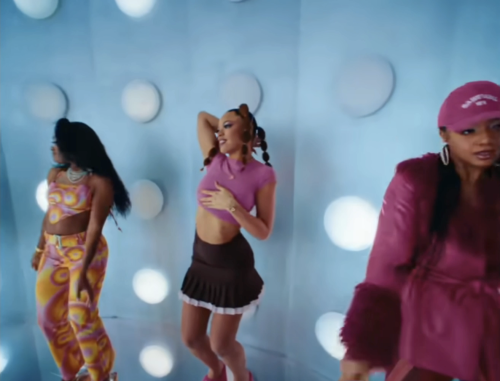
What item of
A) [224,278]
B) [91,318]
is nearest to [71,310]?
[91,318]

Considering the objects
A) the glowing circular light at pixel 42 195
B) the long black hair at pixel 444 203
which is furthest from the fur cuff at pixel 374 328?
the glowing circular light at pixel 42 195

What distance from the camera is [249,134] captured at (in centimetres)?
88

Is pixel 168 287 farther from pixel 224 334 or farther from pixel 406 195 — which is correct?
pixel 406 195

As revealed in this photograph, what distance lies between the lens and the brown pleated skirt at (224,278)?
0.91 meters

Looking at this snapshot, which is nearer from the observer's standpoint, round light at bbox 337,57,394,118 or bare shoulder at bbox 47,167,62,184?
round light at bbox 337,57,394,118

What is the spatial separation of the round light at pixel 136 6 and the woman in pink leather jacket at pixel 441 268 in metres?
0.76

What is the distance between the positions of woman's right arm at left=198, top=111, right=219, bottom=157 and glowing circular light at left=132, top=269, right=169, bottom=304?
1.36 feet

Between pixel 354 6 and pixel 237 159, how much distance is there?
1.34 feet

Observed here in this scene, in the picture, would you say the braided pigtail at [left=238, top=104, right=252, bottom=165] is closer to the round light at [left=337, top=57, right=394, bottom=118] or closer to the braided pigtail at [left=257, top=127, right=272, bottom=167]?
the braided pigtail at [left=257, top=127, right=272, bottom=167]

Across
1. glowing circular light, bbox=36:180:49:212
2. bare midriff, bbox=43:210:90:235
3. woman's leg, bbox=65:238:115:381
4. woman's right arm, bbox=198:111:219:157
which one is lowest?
woman's leg, bbox=65:238:115:381

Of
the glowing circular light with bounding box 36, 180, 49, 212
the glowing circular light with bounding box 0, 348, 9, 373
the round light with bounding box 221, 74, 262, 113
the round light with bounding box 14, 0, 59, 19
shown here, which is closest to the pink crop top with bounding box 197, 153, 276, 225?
the round light with bounding box 221, 74, 262, 113

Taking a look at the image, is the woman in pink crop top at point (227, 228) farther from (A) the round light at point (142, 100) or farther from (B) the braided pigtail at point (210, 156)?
(A) the round light at point (142, 100)

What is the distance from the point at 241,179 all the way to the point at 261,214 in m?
0.10

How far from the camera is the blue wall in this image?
0.76 m
